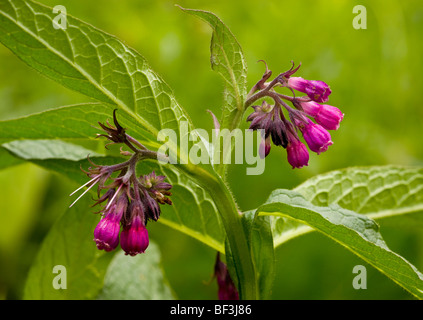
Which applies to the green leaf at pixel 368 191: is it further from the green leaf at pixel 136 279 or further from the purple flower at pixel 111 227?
the green leaf at pixel 136 279

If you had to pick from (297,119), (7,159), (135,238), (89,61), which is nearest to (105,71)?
(89,61)

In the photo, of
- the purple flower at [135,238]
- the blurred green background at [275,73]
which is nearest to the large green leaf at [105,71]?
the purple flower at [135,238]

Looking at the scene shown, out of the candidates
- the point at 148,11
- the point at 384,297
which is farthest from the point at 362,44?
the point at 384,297

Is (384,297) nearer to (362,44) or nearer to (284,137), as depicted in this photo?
(284,137)

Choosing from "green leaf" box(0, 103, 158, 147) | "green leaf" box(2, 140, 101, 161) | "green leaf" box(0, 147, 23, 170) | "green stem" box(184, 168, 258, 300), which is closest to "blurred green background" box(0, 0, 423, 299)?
"green leaf" box(0, 147, 23, 170)

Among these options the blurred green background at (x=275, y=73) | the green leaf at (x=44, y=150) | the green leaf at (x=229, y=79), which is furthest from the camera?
the blurred green background at (x=275, y=73)
